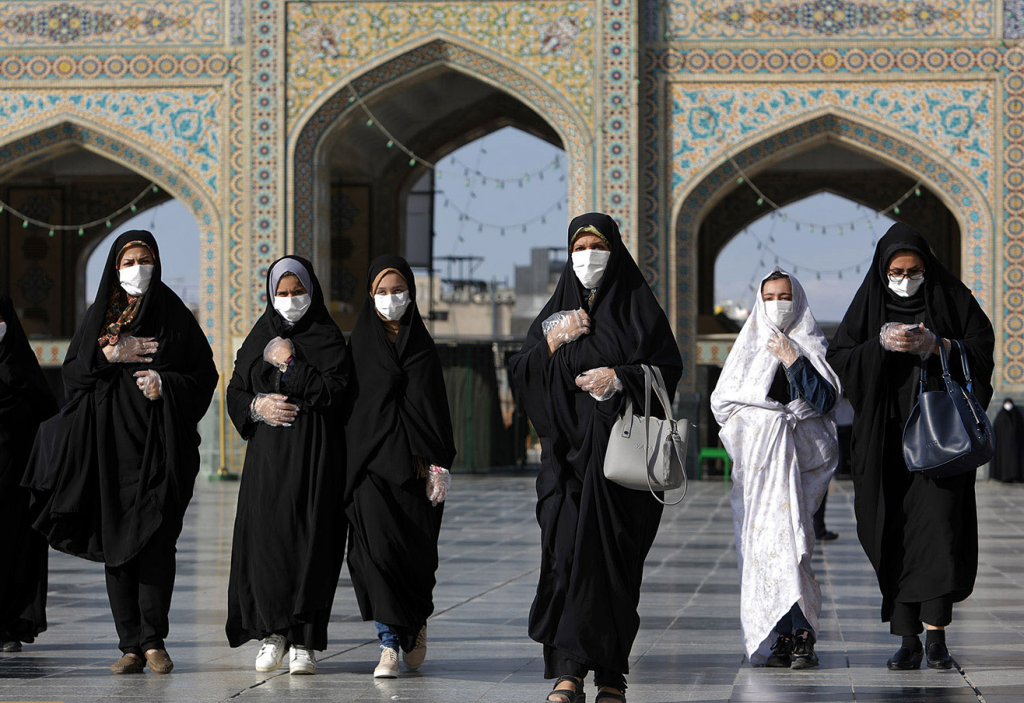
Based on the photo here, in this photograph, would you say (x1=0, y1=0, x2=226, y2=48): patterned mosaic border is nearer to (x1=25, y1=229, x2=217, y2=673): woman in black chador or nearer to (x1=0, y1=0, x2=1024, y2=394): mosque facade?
(x1=0, y1=0, x2=1024, y2=394): mosque facade

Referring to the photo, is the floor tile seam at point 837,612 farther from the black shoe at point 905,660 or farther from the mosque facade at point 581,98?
the mosque facade at point 581,98

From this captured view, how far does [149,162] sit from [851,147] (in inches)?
233

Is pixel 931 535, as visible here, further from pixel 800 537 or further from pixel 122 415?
pixel 122 415

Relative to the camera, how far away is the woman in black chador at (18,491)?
415 centimetres

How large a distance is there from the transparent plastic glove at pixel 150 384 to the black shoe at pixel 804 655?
1829 millimetres

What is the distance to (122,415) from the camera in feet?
13.0

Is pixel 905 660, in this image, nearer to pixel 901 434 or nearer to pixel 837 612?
pixel 901 434

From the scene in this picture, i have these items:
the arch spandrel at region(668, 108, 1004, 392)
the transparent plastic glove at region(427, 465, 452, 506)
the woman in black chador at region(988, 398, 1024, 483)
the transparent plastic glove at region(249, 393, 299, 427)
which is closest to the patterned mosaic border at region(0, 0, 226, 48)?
the arch spandrel at region(668, 108, 1004, 392)

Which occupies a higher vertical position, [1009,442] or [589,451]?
[589,451]

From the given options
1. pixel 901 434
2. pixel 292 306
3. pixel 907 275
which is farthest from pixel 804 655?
pixel 292 306

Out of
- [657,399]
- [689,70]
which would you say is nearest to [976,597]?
[657,399]

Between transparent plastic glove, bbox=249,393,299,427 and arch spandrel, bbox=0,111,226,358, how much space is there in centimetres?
860

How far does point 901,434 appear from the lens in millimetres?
3986

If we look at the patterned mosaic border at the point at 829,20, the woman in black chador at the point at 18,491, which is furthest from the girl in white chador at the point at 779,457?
the patterned mosaic border at the point at 829,20
